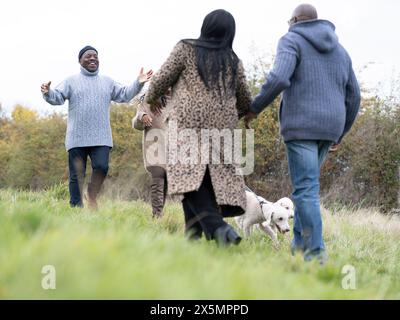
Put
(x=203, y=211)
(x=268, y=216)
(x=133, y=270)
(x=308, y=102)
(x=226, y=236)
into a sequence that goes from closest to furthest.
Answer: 1. (x=133, y=270)
2. (x=226, y=236)
3. (x=203, y=211)
4. (x=308, y=102)
5. (x=268, y=216)

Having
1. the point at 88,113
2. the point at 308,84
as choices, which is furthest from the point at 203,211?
the point at 88,113

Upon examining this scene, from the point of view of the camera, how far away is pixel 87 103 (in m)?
7.20

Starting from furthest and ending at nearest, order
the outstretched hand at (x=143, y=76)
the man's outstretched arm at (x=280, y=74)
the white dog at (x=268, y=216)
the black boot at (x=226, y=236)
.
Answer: the outstretched hand at (x=143, y=76)
the white dog at (x=268, y=216)
the man's outstretched arm at (x=280, y=74)
the black boot at (x=226, y=236)

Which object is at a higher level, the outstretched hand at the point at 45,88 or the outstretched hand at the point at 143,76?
the outstretched hand at the point at 143,76

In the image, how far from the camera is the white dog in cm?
618

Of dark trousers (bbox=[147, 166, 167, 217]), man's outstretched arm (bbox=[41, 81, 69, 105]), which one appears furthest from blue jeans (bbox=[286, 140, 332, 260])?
man's outstretched arm (bbox=[41, 81, 69, 105])

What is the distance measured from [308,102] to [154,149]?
2732 mm

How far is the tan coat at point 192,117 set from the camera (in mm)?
4457

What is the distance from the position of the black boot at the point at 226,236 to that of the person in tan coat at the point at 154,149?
282 cm

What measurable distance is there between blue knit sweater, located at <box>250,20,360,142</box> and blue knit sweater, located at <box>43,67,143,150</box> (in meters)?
2.65

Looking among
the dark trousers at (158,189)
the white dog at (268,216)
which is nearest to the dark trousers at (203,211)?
the white dog at (268,216)

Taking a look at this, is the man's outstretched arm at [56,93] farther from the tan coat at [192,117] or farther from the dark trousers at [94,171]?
the tan coat at [192,117]

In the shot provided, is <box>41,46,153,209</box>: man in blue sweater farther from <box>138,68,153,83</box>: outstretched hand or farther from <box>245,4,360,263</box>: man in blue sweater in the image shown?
<box>245,4,360,263</box>: man in blue sweater

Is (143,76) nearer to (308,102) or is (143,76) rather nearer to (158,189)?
(158,189)
